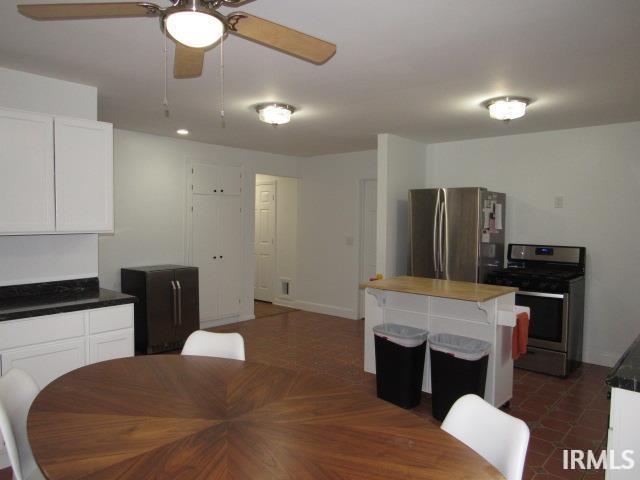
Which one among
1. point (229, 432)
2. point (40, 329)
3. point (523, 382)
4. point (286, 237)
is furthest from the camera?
point (286, 237)

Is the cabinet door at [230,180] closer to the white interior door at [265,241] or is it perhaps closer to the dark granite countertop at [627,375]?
the white interior door at [265,241]

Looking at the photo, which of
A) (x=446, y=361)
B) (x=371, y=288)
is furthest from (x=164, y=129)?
(x=446, y=361)

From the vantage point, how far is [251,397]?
155cm

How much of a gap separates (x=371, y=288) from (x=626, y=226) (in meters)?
2.67

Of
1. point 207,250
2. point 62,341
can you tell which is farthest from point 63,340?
point 207,250

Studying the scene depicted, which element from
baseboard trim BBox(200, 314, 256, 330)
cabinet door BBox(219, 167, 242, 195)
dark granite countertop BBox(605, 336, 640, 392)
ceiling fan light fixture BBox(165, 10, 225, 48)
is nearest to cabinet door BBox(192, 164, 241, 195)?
cabinet door BBox(219, 167, 242, 195)

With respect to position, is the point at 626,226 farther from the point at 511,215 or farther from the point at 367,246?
the point at 367,246

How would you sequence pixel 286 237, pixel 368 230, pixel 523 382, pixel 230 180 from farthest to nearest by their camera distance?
pixel 286 237 < pixel 368 230 < pixel 230 180 < pixel 523 382

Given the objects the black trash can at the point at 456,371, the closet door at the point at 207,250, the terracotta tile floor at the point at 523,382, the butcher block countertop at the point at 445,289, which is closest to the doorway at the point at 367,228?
the terracotta tile floor at the point at 523,382

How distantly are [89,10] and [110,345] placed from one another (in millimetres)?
2135

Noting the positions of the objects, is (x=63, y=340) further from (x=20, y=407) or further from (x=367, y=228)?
(x=367, y=228)

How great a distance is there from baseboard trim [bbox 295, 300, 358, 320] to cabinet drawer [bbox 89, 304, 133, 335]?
3731 mm

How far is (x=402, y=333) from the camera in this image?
11.3 feet

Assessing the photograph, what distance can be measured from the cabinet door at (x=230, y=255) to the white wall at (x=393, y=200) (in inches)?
83.4
